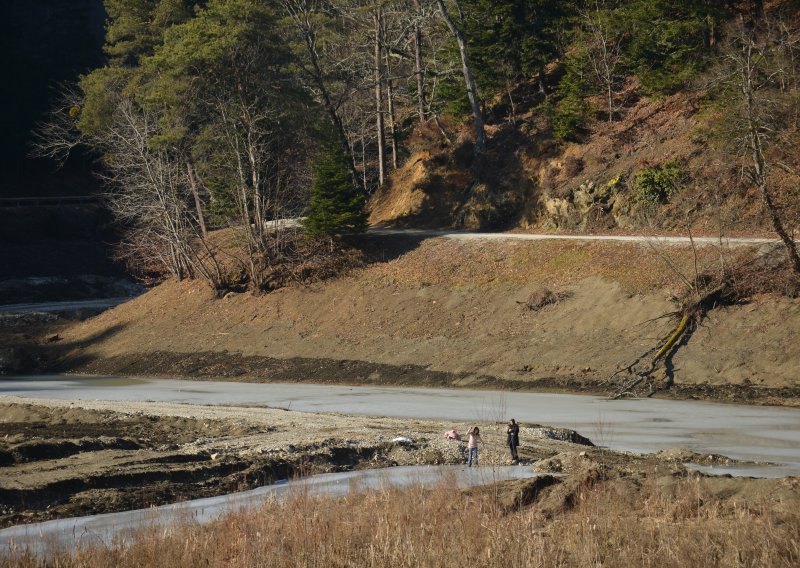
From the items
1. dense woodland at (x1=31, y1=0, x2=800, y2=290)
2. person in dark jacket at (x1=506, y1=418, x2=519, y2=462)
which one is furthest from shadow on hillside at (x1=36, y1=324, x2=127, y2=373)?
person in dark jacket at (x1=506, y1=418, x2=519, y2=462)

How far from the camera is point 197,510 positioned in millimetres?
15547

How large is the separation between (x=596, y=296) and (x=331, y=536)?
26026 millimetres

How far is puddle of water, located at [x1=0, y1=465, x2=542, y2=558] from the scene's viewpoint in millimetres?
13083

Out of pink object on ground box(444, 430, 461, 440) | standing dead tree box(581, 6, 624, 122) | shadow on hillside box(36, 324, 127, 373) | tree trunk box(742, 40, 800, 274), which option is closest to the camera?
pink object on ground box(444, 430, 461, 440)

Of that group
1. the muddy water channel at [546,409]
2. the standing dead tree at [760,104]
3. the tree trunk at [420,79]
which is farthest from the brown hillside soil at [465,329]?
the tree trunk at [420,79]

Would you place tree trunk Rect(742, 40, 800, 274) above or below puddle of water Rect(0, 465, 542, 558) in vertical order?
above

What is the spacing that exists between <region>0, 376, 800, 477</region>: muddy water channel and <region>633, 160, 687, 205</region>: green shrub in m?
14.6

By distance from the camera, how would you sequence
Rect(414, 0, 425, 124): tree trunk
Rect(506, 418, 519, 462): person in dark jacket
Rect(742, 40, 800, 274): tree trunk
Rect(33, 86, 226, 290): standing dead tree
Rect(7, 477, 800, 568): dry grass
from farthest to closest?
1. Rect(414, 0, 425, 124): tree trunk
2. Rect(33, 86, 226, 290): standing dead tree
3. Rect(742, 40, 800, 274): tree trunk
4. Rect(506, 418, 519, 462): person in dark jacket
5. Rect(7, 477, 800, 568): dry grass

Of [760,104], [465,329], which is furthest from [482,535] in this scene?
[760,104]

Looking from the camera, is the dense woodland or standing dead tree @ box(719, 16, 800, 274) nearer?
standing dead tree @ box(719, 16, 800, 274)

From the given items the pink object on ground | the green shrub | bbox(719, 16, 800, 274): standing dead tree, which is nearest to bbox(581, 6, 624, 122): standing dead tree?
the green shrub

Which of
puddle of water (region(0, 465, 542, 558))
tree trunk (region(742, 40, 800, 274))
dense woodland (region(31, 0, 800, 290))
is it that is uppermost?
dense woodland (region(31, 0, 800, 290))

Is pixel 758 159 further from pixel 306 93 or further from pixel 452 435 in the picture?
pixel 306 93

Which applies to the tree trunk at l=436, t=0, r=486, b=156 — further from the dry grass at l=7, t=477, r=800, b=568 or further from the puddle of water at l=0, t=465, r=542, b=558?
the dry grass at l=7, t=477, r=800, b=568
